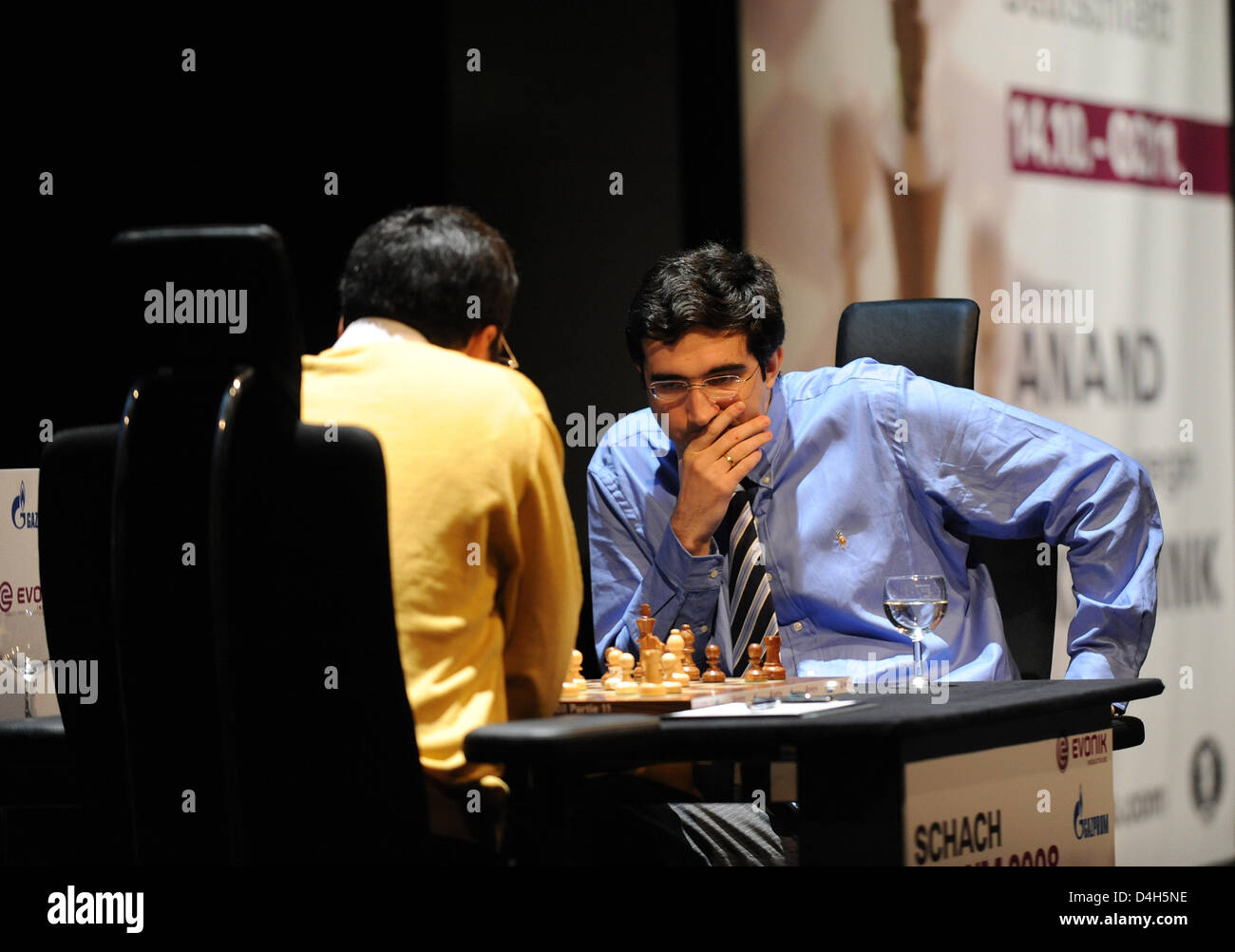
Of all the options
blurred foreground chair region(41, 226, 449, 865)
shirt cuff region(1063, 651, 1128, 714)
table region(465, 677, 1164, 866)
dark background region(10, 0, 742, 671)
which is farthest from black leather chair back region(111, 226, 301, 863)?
dark background region(10, 0, 742, 671)

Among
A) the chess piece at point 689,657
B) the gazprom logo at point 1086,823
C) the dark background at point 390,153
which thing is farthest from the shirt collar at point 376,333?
the dark background at point 390,153

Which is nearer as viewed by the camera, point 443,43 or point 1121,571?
point 1121,571

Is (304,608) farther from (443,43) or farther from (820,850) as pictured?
(443,43)

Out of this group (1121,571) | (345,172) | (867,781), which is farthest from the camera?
(345,172)

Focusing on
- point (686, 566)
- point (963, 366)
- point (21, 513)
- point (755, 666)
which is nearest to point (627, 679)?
point (755, 666)

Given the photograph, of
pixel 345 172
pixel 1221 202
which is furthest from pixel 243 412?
Answer: pixel 1221 202

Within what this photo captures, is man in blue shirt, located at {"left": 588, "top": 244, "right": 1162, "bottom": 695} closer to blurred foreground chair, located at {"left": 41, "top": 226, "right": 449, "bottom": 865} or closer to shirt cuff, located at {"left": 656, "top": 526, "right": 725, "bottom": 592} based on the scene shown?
shirt cuff, located at {"left": 656, "top": 526, "right": 725, "bottom": 592}

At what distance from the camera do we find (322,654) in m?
1.59

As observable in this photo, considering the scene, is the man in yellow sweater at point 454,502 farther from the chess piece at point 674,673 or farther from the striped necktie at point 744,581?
the striped necktie at point 744,581

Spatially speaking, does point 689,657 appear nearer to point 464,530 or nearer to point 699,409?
point 699,409

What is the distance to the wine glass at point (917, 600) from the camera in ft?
7.23

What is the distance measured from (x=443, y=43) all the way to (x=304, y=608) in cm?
262

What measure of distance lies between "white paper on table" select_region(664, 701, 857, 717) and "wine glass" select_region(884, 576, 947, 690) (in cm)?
33

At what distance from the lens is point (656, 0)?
4.08 m
